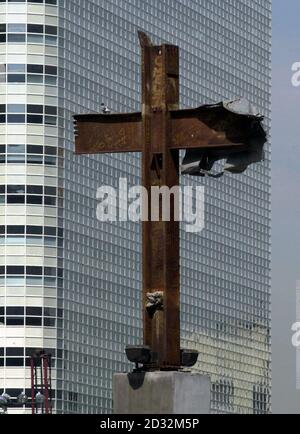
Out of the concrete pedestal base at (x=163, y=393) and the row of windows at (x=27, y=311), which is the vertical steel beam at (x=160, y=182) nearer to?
the concrete pedestal base at (x=163, y=393)

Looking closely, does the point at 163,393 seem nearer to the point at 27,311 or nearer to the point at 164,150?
the point at 164,150

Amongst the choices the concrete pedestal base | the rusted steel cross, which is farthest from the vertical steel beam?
the concrete pedestal base

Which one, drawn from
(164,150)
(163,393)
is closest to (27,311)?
(164,150)

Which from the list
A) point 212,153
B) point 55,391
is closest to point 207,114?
point 212,153

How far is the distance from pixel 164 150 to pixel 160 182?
1.19ft

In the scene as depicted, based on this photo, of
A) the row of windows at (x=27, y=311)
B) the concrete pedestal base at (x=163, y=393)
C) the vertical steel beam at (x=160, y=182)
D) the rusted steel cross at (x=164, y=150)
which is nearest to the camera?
the concrete pedestal base at (x=163, y=393)

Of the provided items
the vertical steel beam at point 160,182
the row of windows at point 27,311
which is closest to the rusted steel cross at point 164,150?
the vertical steel beam at point 160,182

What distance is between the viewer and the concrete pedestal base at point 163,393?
68.1 ft

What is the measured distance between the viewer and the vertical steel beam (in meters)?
21.7

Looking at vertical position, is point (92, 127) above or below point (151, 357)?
above

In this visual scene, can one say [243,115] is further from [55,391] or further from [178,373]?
[55,391]

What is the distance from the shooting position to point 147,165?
21797mm

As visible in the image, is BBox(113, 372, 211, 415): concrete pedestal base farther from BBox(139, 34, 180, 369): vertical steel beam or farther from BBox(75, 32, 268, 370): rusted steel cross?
BBox(139, 34, 180, 369): vertical steel beam
